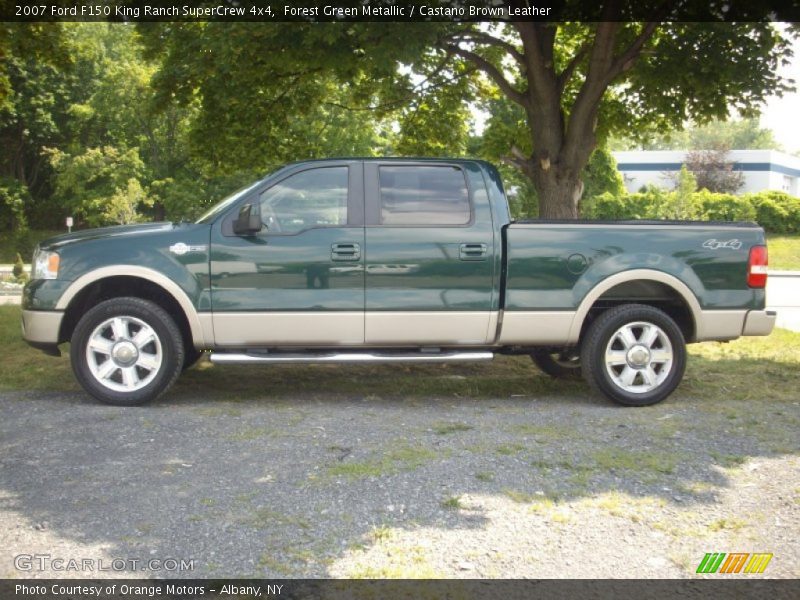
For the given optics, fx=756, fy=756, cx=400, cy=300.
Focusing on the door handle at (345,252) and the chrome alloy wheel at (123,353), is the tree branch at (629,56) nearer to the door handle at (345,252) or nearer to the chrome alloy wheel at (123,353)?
the door handle at (345,252)


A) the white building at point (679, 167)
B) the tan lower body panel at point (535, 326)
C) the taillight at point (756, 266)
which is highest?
the white building at point (679, 167)

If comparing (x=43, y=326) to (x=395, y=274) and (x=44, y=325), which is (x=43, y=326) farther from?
(x=395, y=274)

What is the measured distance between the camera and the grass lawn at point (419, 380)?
22.5 feet

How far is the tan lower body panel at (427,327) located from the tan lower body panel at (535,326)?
0.12 m

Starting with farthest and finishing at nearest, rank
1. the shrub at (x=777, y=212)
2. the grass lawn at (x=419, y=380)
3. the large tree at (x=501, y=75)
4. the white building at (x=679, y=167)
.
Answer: the white building at (x=679, y=167)
the shrub at (x=777, y=212)
the large tree at (x=501, y=75)
the grass lawn at (x=419, y=380)

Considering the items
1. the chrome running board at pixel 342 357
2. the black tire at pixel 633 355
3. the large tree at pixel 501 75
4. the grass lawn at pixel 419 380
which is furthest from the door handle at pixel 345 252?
the large tree at pixel 501 75

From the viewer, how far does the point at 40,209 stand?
140 ft

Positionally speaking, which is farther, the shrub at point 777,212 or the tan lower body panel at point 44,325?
the shrub at point 777,212

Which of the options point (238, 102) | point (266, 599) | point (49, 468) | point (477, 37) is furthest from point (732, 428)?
point (238, 102)

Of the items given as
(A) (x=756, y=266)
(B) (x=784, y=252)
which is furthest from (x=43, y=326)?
(B) (x=784, y=252)

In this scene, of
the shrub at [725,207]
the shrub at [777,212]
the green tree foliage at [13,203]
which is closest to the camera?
the shrub at [725,207]

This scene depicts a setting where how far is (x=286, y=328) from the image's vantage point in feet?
19.8

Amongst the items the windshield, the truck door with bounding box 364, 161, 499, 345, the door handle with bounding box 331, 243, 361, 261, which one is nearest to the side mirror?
the windshield

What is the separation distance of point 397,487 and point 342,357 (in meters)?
1.90
